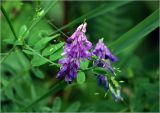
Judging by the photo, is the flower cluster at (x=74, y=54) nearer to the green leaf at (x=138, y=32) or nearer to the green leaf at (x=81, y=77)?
the green leaf at (x=81, y=77)

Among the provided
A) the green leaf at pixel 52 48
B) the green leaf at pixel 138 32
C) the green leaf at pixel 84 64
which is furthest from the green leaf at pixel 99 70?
the green leaf at pixel 138 32

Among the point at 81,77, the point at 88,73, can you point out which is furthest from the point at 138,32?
the point at 81,77

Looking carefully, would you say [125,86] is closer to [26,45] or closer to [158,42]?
[158,42]

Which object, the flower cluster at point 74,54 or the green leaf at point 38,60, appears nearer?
the flower cluster at point 74,54

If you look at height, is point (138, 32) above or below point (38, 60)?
above

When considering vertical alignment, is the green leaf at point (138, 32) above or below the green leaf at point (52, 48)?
above

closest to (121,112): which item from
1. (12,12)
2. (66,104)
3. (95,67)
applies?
(66,104)

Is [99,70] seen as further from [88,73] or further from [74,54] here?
[88,73]
